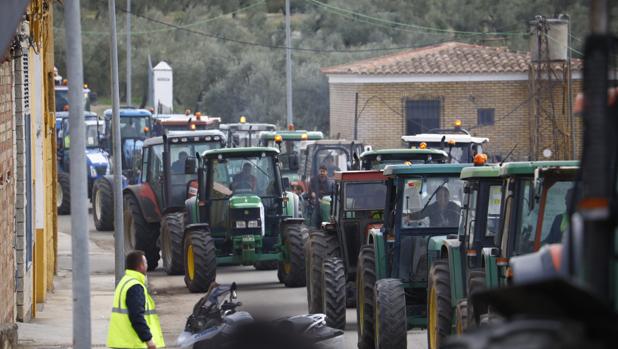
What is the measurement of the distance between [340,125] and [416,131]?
10.7 ft

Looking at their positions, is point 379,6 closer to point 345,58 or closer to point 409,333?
point 345,58

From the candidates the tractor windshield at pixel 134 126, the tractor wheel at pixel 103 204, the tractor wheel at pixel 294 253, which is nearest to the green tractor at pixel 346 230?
the tractor wheel at pixel 294 253

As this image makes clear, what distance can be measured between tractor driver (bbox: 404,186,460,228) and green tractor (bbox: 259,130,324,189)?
15184 millimetres

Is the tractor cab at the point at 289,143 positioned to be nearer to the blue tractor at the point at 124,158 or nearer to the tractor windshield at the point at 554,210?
the blue tractor at the point at 124,158

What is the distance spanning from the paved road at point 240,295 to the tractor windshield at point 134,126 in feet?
40.9

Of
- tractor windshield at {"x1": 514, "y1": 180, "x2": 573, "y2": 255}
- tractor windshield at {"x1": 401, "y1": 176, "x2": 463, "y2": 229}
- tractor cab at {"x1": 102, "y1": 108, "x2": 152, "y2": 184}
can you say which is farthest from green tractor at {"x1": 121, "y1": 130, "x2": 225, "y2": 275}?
tractor windshield at {"x1": 514, "y1": 180, "x2": 573, "y2": 255}

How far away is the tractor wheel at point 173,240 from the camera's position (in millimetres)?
23375

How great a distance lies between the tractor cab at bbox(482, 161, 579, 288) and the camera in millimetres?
10180

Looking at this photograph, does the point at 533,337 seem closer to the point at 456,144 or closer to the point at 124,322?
the point at 124,322

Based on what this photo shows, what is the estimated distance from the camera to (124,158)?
122 feet

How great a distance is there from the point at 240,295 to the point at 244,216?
172 cm

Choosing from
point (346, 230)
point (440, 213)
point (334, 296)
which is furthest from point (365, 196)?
point (440, 213)

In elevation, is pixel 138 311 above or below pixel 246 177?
below

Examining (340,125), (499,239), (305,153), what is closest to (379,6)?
(340,125)
